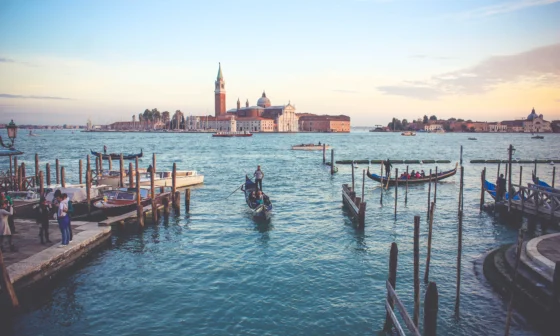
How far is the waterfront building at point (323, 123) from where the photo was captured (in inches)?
6462

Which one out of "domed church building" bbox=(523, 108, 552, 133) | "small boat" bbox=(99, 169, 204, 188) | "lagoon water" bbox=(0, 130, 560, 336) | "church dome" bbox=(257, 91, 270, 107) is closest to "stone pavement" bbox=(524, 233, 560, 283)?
"lagoon water" bbox=(0, 130, 560, 336)

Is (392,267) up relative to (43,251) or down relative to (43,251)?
up

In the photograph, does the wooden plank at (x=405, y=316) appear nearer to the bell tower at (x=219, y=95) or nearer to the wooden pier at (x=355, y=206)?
the wooden pier at (x=355, y=206)

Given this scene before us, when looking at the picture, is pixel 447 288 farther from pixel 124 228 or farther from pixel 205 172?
pixel 205 172

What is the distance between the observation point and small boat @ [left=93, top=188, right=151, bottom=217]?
15.2m

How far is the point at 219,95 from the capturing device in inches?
6073

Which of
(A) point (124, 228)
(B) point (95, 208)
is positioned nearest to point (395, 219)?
(A) point (124, 228)

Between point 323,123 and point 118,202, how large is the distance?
15131 centimetres

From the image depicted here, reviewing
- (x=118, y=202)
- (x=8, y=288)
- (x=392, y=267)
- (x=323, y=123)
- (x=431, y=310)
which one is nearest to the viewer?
A: (x=431, y=310)

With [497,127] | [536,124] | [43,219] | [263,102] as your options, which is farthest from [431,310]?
[497,127]

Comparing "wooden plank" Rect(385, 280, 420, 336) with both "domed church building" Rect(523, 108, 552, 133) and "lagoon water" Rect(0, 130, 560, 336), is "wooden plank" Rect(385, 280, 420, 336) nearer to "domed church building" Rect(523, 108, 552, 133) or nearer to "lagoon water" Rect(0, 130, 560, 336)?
"lagoon water" Rect(0, 130, 560, 336)

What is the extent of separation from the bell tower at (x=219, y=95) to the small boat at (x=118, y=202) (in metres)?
138

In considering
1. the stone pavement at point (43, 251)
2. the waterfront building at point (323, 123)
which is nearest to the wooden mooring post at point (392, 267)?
the stone pavement at point (43, 251)

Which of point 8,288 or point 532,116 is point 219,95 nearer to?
point 532,116
